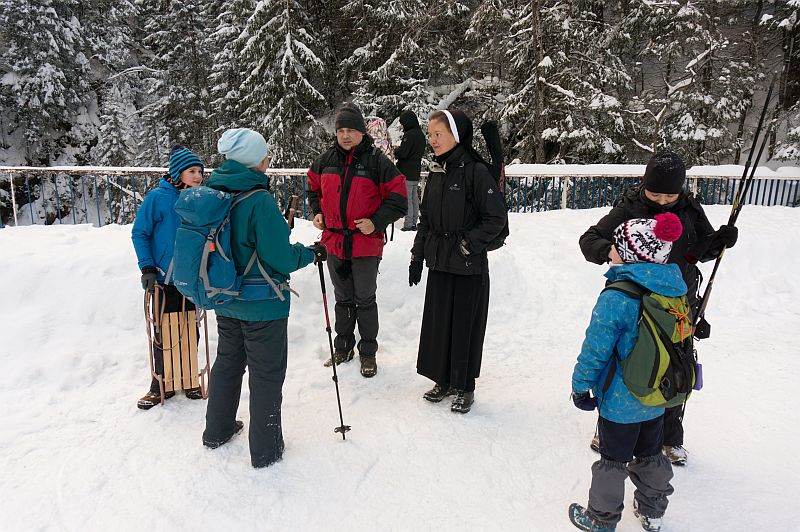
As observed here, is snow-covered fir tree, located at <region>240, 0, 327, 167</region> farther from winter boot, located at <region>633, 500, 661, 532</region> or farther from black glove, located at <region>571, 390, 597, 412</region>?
winter boot, located at <region>633, 500, 661, 532</region>

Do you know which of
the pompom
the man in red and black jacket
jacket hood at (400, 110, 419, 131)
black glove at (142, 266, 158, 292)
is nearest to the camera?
the pompom

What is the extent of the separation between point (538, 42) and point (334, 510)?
49.3ft

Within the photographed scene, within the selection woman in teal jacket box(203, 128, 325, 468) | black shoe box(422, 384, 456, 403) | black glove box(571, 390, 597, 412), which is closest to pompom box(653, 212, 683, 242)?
black glove box(571, 390, 597, 412)

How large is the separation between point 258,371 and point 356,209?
5.36 feet

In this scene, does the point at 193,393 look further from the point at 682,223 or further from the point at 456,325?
the point at 682,223

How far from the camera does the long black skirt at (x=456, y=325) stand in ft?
11.7

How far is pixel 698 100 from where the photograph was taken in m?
16.4

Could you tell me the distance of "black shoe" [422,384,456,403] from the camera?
3.77m

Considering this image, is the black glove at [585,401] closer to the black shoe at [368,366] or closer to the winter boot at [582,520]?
the winter boot at [582,520]

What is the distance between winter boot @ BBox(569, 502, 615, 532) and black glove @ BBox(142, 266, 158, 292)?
310 cm

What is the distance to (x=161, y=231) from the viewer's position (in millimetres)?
3533

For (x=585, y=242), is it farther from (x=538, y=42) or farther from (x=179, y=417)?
(x=538, y=42)

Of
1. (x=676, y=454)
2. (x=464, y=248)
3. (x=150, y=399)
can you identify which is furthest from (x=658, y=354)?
(x=150, y=399)

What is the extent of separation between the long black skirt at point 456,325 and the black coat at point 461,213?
0.40 ft
